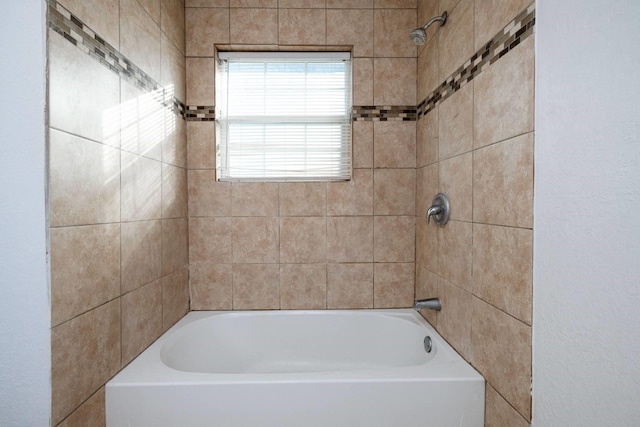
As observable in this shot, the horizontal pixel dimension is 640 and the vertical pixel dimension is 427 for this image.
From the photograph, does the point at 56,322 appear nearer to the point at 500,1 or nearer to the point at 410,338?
the point at 410,338

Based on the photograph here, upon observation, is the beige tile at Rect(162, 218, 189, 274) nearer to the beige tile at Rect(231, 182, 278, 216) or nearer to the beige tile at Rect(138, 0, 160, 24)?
the beige tile at Rect(231, 182, 278, 216)

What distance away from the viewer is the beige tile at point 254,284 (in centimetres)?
207

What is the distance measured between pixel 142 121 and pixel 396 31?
1.57m

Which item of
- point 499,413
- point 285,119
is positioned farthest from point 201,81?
point 499,413

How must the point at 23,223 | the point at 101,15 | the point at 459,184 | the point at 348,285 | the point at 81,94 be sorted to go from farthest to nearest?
the point at 348,285
the point at 459,184
the point at 101,15
the point at 81,94
the point at 23,223

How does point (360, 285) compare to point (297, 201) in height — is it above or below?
below

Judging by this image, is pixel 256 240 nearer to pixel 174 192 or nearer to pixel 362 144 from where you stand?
pixel 174 192

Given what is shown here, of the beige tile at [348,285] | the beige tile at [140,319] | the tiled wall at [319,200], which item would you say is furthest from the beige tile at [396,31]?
the beige tile at [140,319]

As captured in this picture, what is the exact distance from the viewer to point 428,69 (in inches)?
72.9

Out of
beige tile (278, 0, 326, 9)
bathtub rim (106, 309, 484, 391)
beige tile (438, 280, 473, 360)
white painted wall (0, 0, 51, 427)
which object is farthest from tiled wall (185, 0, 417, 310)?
white painted wall (0, 0, 51, 427)

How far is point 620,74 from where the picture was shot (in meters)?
0.69

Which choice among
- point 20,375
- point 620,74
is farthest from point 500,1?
point 20,375

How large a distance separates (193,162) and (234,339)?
1.12 meters

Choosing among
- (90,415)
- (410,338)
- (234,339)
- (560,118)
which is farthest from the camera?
(234,339)
